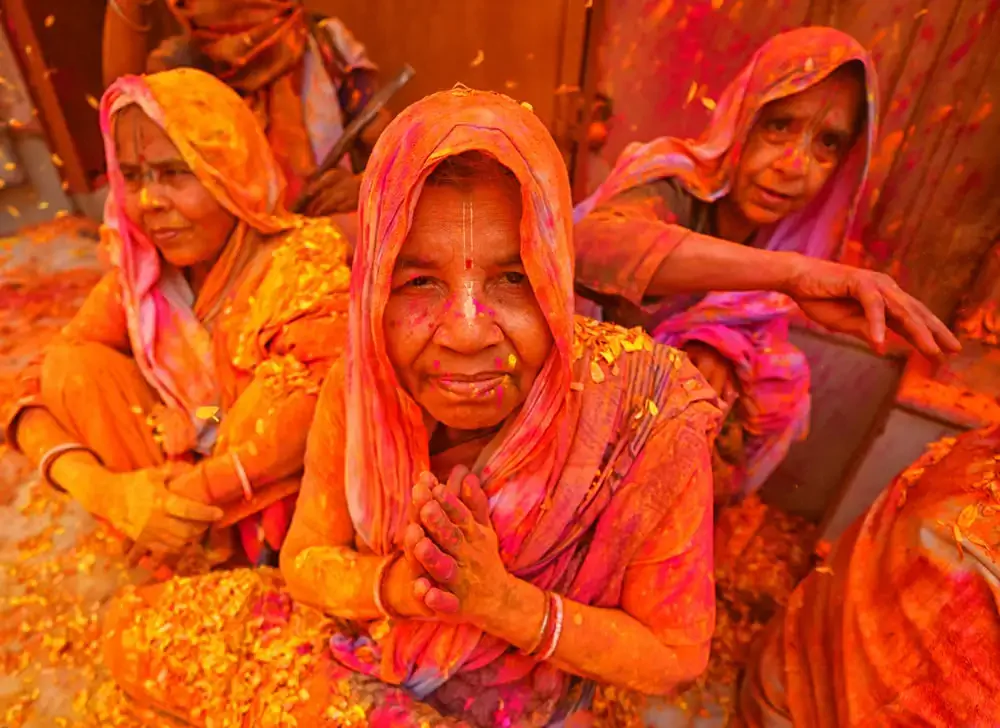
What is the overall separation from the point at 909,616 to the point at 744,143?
4.17 feet

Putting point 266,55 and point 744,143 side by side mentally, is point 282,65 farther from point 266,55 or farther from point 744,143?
point 744,143

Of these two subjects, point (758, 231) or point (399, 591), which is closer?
point (399, 591)

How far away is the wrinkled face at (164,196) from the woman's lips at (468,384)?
101cm

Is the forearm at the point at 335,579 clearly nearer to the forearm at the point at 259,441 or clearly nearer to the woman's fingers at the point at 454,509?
the woman's fingers at the point at 454,509

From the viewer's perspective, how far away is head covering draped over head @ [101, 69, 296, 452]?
5.09 ft

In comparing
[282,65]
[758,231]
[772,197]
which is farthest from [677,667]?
[282,65]

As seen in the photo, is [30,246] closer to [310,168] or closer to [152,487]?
[310,168]

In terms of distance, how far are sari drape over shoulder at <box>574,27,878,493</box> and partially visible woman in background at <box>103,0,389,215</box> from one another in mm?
980

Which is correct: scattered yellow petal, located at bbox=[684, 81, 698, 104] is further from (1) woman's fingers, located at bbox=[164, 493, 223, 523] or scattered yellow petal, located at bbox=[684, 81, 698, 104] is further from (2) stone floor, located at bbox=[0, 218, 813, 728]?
(1) woman's fingers, located at bbox=[164, 493, 223, 523]

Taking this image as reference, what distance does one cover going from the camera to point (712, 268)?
1543 mm

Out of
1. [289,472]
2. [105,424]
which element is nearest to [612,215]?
[289,472]

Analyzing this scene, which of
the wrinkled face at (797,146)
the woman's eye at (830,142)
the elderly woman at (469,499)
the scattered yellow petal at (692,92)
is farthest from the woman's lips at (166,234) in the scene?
the scattered yellow petal at (692,92)

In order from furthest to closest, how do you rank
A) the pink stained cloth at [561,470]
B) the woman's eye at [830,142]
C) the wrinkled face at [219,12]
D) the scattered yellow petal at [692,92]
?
the scattered yellow petal at [692,92] → the wrinkled face at [219,12] → the woman's eye at [830,142] → the pink stained cloth at [561,470]

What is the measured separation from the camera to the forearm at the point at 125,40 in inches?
94.6
